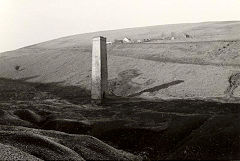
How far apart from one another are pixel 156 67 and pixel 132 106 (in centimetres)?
799

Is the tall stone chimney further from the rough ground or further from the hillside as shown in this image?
the hillside

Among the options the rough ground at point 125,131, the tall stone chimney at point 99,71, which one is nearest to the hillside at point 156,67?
the tall stone chimney at point 99,71

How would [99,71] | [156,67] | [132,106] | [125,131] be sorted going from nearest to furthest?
[125,131] → [132,106] → [99,71] → [156,67]

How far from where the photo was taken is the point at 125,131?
30.9ft

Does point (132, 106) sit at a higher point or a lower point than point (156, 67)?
lower

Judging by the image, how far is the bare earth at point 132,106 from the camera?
24.0 feet

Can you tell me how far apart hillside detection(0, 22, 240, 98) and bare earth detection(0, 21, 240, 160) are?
5cm

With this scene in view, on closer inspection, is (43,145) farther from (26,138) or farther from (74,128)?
(74,128)

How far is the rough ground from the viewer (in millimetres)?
6836

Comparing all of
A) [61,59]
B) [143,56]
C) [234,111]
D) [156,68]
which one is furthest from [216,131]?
[61,59]

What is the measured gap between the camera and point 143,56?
24188 mm

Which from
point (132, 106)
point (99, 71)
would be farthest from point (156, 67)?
point (132, 106)

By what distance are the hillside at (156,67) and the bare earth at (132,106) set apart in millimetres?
52

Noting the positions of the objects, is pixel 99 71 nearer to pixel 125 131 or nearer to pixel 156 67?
pixel 156 67
